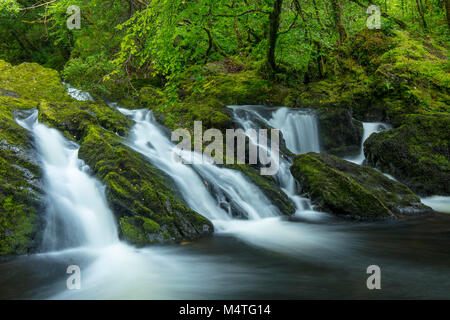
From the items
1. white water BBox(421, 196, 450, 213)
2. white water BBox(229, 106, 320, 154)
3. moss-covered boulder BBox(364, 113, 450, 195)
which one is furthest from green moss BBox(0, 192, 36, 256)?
moss-covered boulder BBox(364, 113, 450, 195)

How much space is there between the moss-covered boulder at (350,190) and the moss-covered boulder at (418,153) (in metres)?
1.22

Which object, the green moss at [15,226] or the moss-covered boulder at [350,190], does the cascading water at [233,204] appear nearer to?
the moss-covered boulder at [350,190]

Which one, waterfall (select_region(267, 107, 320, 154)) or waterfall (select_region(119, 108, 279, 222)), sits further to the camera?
waterfall (select_region(267, 107, 320, 154))

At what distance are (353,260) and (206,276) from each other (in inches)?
69.1

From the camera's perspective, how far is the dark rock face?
9.34 meters

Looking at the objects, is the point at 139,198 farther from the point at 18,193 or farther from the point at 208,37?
the point at 208,37

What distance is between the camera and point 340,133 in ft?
30.8

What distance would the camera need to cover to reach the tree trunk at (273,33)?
25.9 ft

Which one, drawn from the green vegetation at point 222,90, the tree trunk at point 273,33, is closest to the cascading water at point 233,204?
the green vegetation at point 222,90

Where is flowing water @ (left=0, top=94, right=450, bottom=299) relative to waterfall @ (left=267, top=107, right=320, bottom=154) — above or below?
below

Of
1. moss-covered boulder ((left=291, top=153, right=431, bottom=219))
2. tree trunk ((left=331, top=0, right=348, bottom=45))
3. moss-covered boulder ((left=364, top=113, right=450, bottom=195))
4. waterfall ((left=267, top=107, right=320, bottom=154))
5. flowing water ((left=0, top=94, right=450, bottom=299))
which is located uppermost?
tree trunk ((left=331, top=0, right=348, bottom=45))

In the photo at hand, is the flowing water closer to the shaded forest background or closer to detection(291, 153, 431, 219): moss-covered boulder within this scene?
detection(291, 153, 431, 219): moss-covered boulder

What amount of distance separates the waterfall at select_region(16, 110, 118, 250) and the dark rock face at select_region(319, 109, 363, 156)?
21.8 feet

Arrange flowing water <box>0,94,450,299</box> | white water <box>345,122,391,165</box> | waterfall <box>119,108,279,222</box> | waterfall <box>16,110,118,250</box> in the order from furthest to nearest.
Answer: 1. white water <box>345,122,391,165</box>
2. waterfall <box>119,108,279,222</box>
3. waterfall <box>16,110,118,250</box>
4. flowing water <box>0,94,450,299</box>
